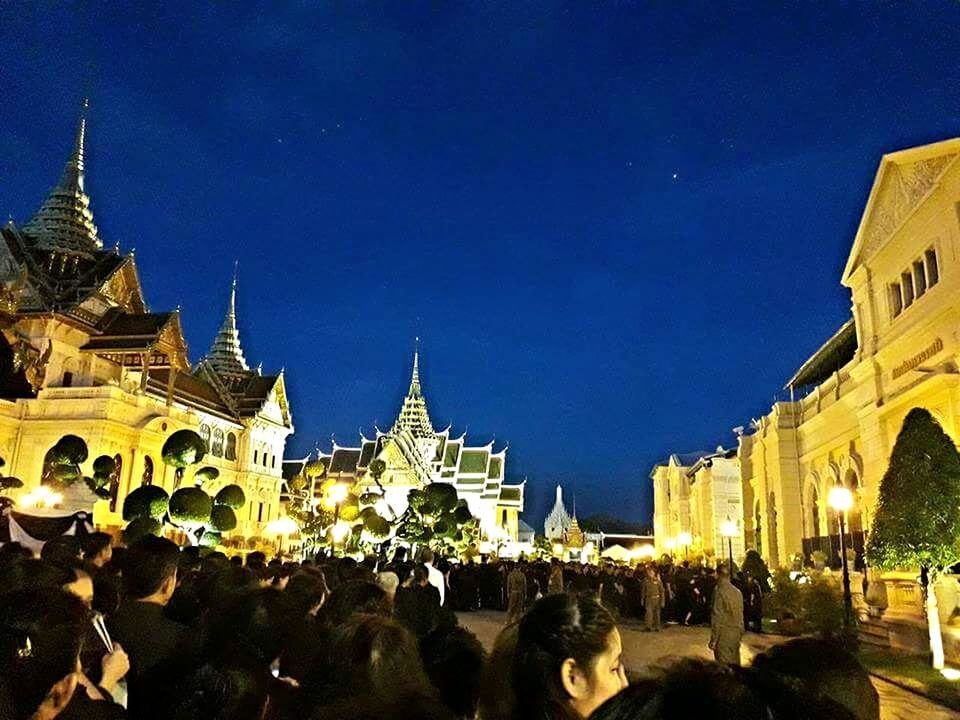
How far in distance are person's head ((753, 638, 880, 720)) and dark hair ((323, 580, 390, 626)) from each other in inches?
118

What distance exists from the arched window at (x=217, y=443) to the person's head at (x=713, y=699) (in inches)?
1894

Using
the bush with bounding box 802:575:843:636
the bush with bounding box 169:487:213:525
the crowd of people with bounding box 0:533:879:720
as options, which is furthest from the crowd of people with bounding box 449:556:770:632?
the crowd of people with bounding box 0:533:879:720

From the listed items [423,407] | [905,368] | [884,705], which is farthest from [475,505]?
[884,705]

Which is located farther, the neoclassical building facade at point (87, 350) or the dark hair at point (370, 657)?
the neoclassical building facade at point (87, 350)

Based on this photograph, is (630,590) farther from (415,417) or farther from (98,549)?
(415,417)

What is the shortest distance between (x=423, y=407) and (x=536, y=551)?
17931mm

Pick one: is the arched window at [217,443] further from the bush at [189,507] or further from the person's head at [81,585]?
the person's head at [81,585]

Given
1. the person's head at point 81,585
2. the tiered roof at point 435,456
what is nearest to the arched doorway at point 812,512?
the person's head at point 81,585

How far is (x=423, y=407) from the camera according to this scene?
78.8 meters

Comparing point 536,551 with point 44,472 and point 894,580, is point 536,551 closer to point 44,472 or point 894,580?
point 44,472

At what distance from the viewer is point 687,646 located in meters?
18.2

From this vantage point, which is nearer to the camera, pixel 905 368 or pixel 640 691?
pixel 640 691

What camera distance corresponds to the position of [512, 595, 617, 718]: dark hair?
2307 millimetres

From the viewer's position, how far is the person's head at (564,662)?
231 centimetres
